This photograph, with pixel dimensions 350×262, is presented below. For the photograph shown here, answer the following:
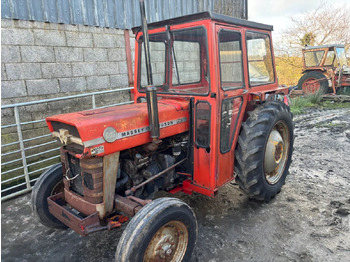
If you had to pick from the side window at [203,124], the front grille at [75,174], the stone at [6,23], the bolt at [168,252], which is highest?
the stone at [6,23]

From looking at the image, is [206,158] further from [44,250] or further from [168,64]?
[44,250]

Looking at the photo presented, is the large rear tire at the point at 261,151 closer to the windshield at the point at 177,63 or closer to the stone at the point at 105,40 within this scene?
the windshield at the point at 177,63

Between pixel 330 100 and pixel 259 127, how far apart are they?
8735 mm

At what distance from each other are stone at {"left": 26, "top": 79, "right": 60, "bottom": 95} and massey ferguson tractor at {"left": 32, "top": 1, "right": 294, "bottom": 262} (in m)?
1.99

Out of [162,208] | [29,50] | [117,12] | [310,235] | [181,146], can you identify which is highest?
[117,12]

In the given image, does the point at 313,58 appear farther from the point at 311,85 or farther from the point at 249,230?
the point at 249,230

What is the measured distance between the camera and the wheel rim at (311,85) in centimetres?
1085

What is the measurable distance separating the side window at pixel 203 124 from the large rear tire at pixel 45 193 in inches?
58.6

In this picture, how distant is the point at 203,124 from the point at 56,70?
302cm

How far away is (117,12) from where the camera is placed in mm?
5188

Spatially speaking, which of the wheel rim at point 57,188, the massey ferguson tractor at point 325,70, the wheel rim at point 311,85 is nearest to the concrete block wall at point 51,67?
the wheel rim at point 57,188

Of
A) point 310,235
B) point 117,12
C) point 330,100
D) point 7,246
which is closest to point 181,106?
point 310,235

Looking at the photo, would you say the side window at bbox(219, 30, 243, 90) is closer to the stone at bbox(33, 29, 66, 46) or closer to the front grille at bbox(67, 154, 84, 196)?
the front grille at bbox(67, 154, 84, 196)

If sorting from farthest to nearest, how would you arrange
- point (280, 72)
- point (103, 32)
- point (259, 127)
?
point (280, 72) < point (103, 32) < point (259, 127)
